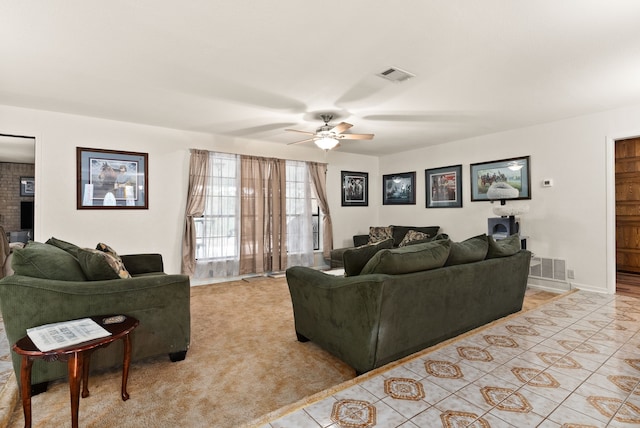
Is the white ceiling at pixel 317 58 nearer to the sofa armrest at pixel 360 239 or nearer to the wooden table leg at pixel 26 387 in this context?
the wooden table leg at pixel 26 387

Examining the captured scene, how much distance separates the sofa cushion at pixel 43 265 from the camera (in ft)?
6.81

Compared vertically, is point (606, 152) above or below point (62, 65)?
below

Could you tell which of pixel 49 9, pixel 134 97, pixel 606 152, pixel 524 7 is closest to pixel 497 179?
pixel 606 152

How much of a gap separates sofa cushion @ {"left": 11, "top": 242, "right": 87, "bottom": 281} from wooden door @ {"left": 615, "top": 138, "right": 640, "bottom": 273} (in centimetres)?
774

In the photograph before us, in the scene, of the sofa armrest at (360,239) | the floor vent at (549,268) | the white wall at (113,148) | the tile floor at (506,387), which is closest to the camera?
the tile floor at (506,387)

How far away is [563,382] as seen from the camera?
6.55ft

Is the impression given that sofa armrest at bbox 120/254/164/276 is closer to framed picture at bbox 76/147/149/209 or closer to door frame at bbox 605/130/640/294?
framed picture at bbox 76/147/149/209

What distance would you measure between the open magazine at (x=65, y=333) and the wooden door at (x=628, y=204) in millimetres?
7540

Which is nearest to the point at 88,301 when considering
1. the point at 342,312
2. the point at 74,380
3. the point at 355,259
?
the point at 74,380

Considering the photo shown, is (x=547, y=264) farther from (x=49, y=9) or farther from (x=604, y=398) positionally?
→ (x=49, y=9)

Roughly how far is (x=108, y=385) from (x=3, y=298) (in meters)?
0.82

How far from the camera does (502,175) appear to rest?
510cm

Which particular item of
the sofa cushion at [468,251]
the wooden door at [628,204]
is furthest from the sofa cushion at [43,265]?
the wooden door at [628,204]

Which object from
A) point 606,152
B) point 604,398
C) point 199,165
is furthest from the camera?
point 199,165
